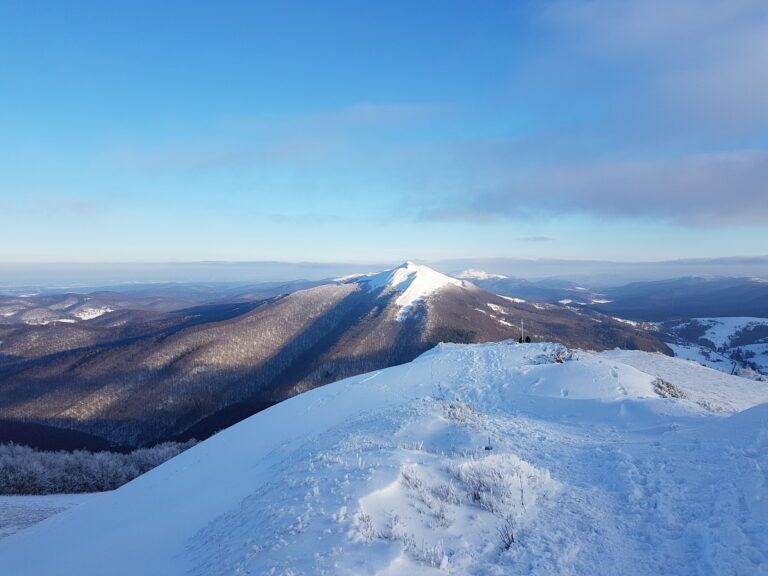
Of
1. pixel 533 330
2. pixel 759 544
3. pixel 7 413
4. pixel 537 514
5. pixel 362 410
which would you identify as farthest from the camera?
pixel 533 330

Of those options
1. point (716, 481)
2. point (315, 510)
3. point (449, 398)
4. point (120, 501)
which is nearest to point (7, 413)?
point (120, 501)

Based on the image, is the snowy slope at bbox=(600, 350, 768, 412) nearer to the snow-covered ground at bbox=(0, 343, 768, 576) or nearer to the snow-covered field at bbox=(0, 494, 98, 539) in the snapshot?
the snow-covered ground at bbox=(0, 343, 768, 576)

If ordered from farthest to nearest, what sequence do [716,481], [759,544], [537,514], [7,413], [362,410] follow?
1. [7,413]
2. [362,410]
3. [716,481]
4. [537,514]
5. [759,544]

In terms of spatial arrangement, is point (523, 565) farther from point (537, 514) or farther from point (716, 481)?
point (716, 481)

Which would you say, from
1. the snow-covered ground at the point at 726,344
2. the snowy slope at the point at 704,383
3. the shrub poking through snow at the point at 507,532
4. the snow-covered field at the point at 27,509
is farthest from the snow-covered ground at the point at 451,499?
the snow-covered ground at the point at 726,344

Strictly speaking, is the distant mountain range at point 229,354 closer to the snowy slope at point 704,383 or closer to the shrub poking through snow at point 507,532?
the snowy slope at point 704,383
